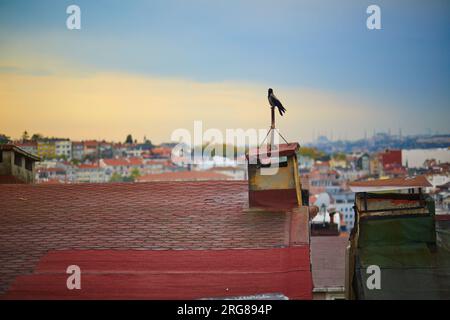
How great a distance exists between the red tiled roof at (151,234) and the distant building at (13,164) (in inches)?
124

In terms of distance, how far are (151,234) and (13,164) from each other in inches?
307

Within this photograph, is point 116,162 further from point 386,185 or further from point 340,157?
point 386,185

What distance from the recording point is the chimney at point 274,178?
10.5m

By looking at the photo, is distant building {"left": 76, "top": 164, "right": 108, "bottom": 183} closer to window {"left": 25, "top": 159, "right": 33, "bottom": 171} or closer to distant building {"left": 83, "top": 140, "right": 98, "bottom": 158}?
distant building {"left": 83, "top": 140, "right": 98, "bottom": 158}

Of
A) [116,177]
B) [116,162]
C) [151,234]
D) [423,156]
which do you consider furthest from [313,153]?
[151,234]

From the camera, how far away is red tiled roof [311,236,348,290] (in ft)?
41.1

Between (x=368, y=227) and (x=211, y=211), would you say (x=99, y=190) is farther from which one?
(x=368, y=227)

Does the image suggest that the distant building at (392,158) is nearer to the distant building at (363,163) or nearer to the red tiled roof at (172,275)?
the distant building at (363,163)

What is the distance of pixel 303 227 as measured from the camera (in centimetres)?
934


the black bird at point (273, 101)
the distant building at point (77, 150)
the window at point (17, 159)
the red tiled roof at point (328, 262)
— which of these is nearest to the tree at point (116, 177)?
the distant building at point (77, 150)

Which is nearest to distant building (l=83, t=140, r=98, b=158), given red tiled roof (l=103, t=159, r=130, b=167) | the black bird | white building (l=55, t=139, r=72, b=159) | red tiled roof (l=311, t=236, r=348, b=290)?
white building (l=55, t=139, r=72, b=159)

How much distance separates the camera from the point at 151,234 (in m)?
9.64
